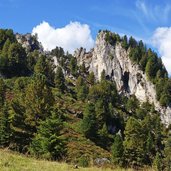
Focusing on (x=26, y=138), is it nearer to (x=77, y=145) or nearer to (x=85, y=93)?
(x=77, y=145)

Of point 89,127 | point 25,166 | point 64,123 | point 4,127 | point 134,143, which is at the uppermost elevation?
point 64,123

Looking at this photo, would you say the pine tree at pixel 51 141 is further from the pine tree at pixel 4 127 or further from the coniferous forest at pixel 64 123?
the pine tree at pixel 4 127

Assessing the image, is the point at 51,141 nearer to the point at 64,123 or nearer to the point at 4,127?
the point at 4,127

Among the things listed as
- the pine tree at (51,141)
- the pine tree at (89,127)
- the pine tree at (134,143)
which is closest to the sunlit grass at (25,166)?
the pine tree at (51,141)

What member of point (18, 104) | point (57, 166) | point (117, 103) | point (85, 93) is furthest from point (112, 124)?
point (57, 166)

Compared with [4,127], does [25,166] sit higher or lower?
lower

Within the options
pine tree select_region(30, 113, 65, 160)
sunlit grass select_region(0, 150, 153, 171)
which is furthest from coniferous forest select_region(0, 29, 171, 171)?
sunlit grass select_region(0, 150, 153, 171)

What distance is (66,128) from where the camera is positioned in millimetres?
111562

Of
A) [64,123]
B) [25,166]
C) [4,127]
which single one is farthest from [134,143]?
[25,166]

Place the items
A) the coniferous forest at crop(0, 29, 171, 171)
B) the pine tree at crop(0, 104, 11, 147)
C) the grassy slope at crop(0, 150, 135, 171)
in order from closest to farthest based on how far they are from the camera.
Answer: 1. the grassy slope at crop(0, 150, 135, 171)
2. the coniferous forest at crop(0, 29, 171, 171)
3. the pine tree at crop(0, 104, 11, 147)

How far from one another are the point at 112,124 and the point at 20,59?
2347 inches

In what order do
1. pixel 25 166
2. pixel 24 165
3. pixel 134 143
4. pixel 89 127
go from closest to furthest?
pixel 25 166 < pixel 24 165 < pixel 134 143 < pixel 89 127

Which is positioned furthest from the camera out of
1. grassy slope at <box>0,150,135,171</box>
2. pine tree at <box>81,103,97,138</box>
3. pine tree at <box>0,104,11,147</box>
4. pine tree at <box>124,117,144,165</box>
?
pine tree at <box>81,103,97,138</box>

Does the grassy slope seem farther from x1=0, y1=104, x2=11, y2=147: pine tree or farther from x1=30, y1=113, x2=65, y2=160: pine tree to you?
x1=0, y1=104, x2=11, y2=147: pine tree
